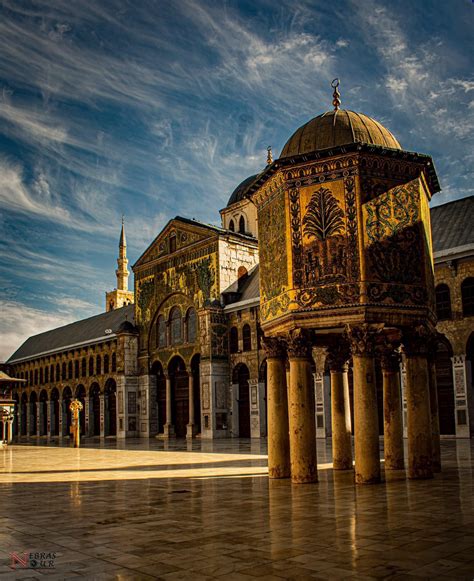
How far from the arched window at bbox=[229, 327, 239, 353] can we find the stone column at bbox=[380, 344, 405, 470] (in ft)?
82.3

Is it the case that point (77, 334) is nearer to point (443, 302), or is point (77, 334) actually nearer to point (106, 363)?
point (106, 363)

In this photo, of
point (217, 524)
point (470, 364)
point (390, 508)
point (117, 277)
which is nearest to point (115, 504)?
point (217, 524)

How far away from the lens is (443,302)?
29188 mm

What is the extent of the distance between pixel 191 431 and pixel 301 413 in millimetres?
29944

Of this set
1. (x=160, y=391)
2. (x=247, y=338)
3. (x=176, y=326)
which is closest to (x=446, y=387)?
(x=247, y=338)

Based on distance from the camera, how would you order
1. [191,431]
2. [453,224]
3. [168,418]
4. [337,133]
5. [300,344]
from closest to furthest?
1. [300,344]
2. [337,133]
3. [453,224]
4. [191,431]
5. [168,418]

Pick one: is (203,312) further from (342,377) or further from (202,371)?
(342,377)

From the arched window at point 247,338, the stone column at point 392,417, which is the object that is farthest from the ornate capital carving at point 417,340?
the arched window at point 247,338

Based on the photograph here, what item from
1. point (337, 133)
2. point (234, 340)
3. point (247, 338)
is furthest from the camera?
point (234, 340)

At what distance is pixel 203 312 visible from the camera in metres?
41.1

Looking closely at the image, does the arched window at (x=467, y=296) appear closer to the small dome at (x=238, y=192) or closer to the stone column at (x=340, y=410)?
the stone column at (x=340, y=410)

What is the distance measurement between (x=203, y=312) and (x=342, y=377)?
83.0ft

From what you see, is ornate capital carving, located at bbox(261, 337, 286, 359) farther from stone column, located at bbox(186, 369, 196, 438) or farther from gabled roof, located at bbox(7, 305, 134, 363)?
gabled roof, located at bbox(7, 305, 134, 363)

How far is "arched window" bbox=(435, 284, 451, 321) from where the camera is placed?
28.9 m
